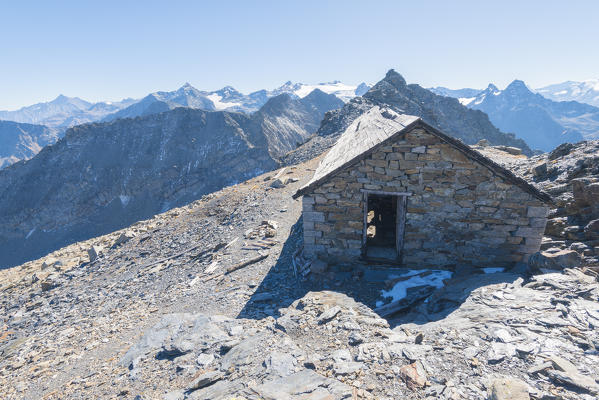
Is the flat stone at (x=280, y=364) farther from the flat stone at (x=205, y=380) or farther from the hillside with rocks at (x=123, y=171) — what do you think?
the hillside with rocks at (x=123, y=171)

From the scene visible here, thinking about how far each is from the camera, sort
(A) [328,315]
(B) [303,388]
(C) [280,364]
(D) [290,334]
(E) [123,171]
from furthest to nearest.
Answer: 1. (E) [123,171]
2. (A) [328,315]
3. (D) [290,334]
4. (C) [280,364]
5. (B) [303,388]

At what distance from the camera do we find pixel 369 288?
8281 mm

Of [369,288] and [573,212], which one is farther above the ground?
[573,212]

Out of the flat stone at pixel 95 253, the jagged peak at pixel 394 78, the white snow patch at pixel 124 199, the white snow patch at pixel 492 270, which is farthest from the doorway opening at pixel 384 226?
the white snow patch at pixel 124 199

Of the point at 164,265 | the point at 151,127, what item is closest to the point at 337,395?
the point at 164,265

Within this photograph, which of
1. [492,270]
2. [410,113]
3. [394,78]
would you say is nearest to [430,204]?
[492,270]

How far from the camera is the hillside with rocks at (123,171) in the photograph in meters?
74.2

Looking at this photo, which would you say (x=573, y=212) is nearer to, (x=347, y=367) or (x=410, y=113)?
(x=347, y=367)

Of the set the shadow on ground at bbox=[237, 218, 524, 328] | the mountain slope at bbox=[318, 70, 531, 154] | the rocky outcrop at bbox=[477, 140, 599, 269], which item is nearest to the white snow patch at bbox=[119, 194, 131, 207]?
the mountain slope at bbox=[318, 70, 531, 154]

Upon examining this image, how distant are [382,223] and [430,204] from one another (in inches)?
192

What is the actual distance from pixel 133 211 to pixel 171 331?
84126mm

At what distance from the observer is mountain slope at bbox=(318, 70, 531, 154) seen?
45.8 meters

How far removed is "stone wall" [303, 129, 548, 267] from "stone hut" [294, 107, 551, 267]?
0.02 meters

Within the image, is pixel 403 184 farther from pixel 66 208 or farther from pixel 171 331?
pixel 66 208
